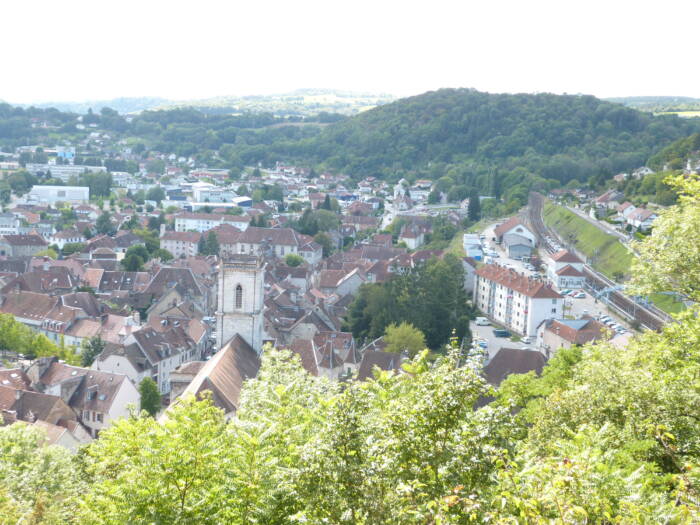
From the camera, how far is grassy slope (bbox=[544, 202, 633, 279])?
68250 millimetres

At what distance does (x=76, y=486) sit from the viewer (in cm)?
1755

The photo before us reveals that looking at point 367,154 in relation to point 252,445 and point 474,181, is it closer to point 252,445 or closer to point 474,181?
point 474,181

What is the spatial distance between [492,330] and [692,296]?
4079 cm

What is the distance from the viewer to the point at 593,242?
77.1 meters

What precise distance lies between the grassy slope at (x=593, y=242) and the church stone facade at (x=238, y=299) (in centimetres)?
3710

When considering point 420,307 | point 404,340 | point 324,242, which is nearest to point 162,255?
point 324,242

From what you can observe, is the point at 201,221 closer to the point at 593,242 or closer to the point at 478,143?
the point at 593,242

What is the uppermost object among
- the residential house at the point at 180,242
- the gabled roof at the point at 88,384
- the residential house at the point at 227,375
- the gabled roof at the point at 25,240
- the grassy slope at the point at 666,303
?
the residential house at the point at 227,375

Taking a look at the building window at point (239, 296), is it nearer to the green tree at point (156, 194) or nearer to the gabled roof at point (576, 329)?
the gabled roof at point (576, 329)

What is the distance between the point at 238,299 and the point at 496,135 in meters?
145

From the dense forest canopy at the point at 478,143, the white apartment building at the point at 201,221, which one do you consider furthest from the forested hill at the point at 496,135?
the white apartment building at the point at 201,221

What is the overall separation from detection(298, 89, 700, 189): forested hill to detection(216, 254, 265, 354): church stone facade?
109 metres

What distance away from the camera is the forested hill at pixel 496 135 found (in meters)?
149

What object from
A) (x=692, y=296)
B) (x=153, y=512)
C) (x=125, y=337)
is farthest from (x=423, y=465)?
(x=125, y=337)
